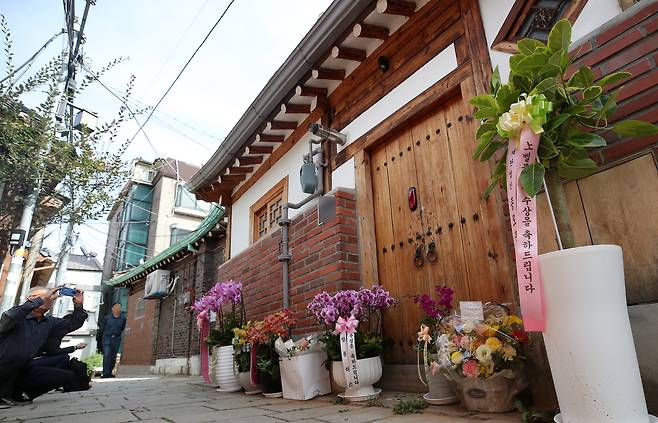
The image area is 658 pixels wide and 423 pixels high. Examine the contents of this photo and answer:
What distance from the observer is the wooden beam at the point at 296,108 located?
4.51 m

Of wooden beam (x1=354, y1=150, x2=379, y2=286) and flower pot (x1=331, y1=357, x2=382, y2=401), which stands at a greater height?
wooden beam (x1=354, y1=150, x2=379, y2=286)

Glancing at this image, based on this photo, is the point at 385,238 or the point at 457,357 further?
the point at 385,238

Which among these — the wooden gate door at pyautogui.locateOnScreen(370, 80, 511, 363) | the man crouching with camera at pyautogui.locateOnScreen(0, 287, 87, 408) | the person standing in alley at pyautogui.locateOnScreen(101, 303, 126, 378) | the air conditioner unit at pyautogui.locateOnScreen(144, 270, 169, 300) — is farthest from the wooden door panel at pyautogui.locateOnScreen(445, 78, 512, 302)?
the air conditioner unit at pyautogui.locateOnScreen(144, 270, 169, 300)

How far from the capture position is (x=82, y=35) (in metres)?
7.29

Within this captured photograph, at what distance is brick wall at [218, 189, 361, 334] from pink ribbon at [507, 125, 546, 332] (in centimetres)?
202

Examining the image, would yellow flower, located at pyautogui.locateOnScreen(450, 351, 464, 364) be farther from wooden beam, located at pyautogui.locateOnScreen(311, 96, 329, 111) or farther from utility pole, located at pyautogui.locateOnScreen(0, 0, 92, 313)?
utility pole, located at pyautogui.locateOnScreen(0, 0, 92, 313)

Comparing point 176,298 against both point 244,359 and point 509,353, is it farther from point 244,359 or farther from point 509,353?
point 509,353

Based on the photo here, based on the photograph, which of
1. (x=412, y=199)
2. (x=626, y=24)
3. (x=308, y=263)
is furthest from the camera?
(x=308, y=263)

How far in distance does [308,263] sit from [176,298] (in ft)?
27.2

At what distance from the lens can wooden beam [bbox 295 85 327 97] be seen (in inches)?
167

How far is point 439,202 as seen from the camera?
3.00 meters

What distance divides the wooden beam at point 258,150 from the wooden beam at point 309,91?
1.36m

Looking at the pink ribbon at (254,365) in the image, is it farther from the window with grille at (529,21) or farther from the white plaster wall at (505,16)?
the window with grille at (529,21)

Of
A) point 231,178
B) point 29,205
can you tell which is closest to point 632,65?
point 231,178
